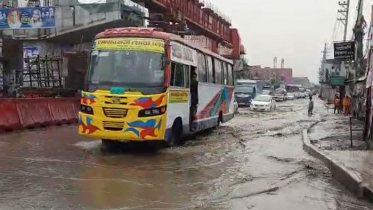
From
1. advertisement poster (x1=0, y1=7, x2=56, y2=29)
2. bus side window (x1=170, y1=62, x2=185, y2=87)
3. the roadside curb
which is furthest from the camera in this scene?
advertisement poster (x1=0, y1=7, x2=56, y2=29)

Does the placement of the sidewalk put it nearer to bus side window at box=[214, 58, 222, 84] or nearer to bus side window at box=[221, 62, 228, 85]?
bus side window at box=[214, 58, 222, 84]

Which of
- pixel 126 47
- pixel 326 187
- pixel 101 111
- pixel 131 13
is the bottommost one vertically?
pixel 326 187

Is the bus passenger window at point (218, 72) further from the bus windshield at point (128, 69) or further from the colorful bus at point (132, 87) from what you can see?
the bus windshield at point (128, 69)

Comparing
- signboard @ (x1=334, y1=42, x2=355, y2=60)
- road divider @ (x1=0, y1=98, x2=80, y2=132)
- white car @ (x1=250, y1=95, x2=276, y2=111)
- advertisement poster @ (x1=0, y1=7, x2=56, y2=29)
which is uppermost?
advertisement poster @ (x1=0, y1=7, x2=56, y2=29)

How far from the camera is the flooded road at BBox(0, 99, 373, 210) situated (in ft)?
22.9

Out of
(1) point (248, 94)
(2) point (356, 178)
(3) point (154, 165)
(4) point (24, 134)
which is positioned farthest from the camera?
(1) point (248, 94)

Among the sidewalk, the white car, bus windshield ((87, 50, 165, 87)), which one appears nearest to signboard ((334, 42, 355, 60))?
the white car

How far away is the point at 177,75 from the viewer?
12.4 m

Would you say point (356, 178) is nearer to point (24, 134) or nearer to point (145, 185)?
point (145, 185)

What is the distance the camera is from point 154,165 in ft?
33.8

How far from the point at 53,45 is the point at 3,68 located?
4742mm

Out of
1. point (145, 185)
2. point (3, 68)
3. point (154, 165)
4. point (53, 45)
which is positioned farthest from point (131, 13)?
point (145, 185)

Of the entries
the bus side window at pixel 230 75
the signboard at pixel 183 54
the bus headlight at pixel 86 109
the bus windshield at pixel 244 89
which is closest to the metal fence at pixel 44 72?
the bus side window at pixel 230 75

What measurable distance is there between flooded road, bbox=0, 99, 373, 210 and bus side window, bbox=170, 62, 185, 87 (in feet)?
5.88
